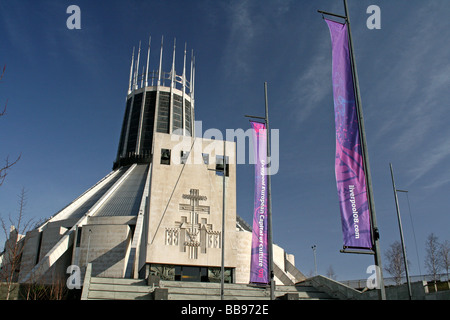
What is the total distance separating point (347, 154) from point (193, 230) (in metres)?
19.3

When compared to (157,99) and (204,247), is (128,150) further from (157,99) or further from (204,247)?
(204,247)

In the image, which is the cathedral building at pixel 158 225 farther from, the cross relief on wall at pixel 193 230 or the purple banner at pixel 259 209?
the purple banner at pixel 259 209

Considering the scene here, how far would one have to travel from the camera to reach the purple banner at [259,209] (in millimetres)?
20609

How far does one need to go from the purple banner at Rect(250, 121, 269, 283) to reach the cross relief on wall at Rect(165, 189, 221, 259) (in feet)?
31.4

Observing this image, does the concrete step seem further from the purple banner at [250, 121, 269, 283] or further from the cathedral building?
the purple banner at [250, 121, 269, 283]

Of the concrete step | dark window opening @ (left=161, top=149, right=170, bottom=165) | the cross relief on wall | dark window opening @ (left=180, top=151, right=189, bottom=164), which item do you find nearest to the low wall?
the concrete step

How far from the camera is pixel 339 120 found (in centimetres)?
1338

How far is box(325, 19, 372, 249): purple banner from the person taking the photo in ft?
39.4

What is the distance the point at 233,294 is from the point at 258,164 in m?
9.18

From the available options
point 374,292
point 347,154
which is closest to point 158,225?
point 374,292

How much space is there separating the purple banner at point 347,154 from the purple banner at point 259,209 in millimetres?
8305

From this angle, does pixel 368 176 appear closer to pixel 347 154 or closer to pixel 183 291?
pixel 347 154

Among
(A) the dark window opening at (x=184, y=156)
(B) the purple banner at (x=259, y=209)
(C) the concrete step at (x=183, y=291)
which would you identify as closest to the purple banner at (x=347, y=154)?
(B) the purple banner at (x=259, y=209)
